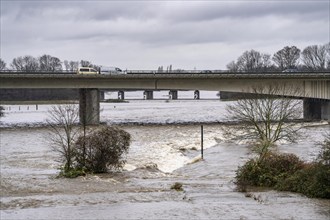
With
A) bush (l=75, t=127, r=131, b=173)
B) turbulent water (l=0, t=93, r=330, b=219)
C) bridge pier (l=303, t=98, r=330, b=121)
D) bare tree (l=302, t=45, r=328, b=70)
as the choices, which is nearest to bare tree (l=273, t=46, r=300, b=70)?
bare tree (l=302, t=45, r=328, b=70)

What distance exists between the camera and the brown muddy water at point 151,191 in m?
17.8

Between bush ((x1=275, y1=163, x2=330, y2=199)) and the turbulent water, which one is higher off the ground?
bush ((x1=275, y1=163, x2=330, y2=199))

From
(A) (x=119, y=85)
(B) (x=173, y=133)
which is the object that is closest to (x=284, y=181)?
(B) (x=173, y=133)

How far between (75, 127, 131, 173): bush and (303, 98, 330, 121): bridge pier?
5756 centimetres

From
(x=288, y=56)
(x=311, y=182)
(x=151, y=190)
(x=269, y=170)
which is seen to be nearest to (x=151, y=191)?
(x=151, y=190)

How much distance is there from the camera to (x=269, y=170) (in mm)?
24688

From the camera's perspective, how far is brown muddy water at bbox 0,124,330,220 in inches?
702

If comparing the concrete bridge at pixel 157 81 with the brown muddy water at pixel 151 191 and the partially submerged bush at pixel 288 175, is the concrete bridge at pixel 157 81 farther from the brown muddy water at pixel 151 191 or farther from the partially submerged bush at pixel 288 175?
the partially submerged bush at pixel 288 175

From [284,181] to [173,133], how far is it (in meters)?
38.2

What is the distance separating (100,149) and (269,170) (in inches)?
383

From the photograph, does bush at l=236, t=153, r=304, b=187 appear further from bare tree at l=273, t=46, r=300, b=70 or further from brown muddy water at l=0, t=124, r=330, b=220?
bare tree at l=273, t=46, r=300, b=70

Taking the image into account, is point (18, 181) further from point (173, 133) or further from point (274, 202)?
point (173, 133)

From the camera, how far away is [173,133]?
60.9 metres

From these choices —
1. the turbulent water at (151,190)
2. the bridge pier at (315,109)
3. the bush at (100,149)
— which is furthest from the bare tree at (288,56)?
the bush at (100,149)
